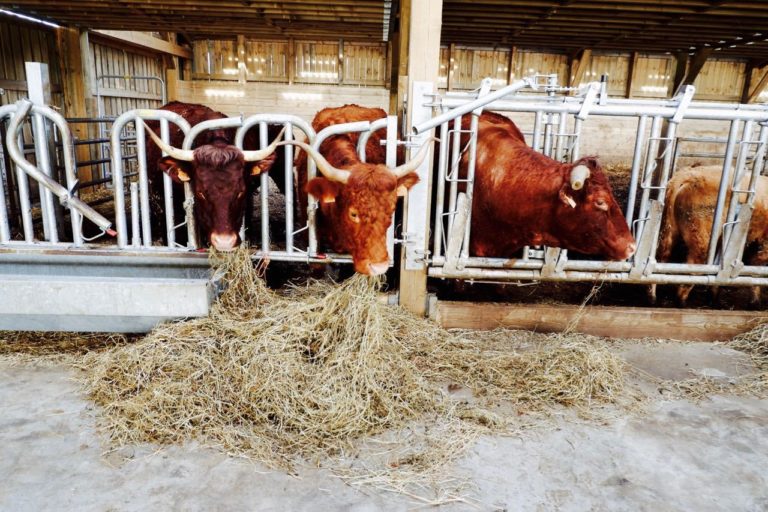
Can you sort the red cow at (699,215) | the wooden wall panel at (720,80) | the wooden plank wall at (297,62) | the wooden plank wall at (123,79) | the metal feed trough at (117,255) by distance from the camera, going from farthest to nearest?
the wooden wall panel at (720,80), the wooden plank wall at (297,62), the wooden plank wall at (123,79), the red cow at (699,215), the metal feed trough at (117,255)

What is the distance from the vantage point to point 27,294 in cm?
349

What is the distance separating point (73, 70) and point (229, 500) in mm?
9526

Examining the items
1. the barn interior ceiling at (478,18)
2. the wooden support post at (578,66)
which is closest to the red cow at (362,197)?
the barn interior ceiling at (478,18)

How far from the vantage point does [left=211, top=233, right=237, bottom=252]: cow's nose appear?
12.9ft

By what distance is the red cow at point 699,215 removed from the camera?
5.07 metres

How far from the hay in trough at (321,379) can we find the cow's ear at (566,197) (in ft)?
3.25

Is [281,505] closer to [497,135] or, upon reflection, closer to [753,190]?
[497,135]

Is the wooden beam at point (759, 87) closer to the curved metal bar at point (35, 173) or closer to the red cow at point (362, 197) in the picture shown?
the red cow at point (362, 197)

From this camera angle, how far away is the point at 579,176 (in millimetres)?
3627

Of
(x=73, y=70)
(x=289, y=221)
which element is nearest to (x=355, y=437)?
(x=289, y=221)

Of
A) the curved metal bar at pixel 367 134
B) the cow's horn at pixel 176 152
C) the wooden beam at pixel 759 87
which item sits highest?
the wooden beam at pixel 759 87

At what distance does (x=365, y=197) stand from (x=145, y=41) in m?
11.2

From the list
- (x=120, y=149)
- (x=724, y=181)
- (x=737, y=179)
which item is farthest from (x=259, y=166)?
(x=737, y=179)

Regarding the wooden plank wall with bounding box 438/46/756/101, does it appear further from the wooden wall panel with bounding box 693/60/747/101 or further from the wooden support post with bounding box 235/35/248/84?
the wooden support post with bounding box 235/35/248/84
